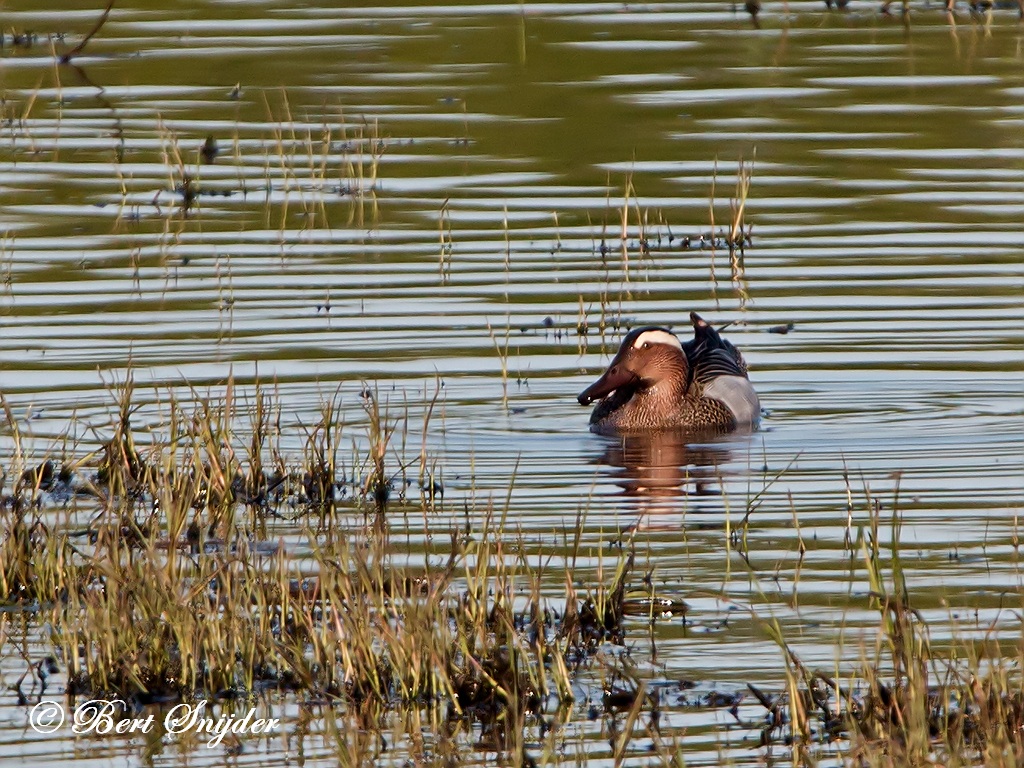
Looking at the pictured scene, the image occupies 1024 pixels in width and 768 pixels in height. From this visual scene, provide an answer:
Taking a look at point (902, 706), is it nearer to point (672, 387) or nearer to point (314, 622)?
point (314, 622)

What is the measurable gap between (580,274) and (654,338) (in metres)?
2.26

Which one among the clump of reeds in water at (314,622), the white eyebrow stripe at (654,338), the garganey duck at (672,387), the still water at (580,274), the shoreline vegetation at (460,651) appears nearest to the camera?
the shoreline vegetation at (460,651)

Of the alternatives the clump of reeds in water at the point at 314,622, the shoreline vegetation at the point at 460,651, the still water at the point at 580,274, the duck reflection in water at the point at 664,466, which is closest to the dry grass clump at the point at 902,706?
the shoreline vegetation at the point at 460,651

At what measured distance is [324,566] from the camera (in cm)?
649

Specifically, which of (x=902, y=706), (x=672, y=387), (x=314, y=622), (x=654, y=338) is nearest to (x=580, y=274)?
(x=672, y=387)

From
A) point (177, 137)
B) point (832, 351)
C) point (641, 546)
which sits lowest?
point (641, 546)

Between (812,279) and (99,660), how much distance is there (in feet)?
25.5

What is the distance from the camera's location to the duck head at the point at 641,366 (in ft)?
36.9

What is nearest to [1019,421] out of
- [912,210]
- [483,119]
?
[912,210]

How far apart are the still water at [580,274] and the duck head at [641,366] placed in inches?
10.1

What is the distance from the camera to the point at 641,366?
1148 cm

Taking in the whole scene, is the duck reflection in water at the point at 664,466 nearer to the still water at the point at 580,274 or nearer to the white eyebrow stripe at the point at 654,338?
the still water at the point at 580,274

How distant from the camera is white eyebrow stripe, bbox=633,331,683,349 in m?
11.5

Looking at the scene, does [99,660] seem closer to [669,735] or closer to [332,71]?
[669,735]
